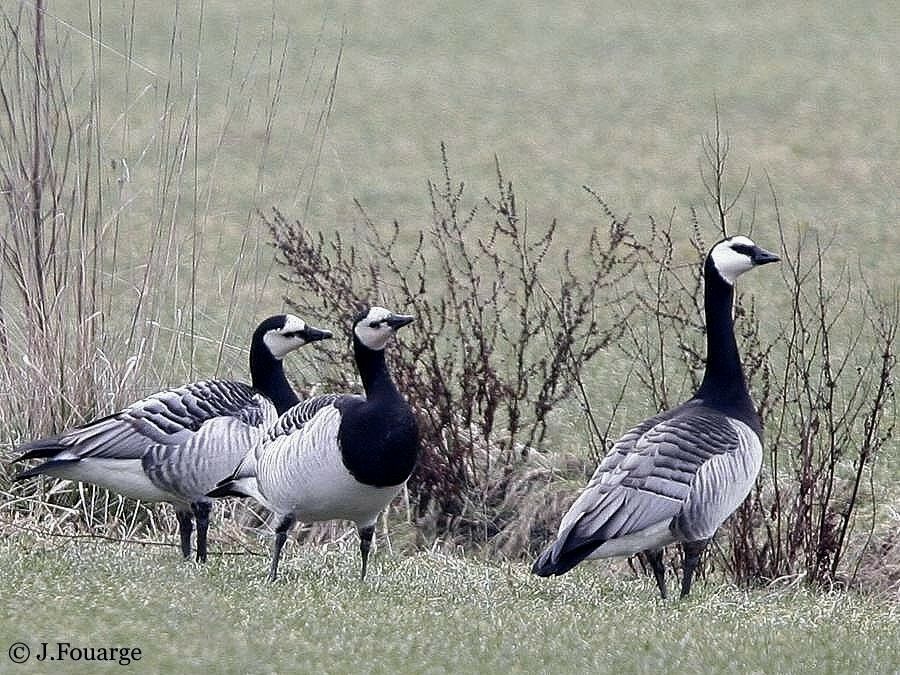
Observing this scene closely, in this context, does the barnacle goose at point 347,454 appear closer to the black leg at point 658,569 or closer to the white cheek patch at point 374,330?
the white cheek patch at point 374,330

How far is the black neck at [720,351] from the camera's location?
28.9ft

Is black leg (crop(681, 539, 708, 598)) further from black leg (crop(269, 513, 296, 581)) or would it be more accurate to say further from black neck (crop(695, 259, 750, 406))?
black leg (crop(269, 513, 296, 581))

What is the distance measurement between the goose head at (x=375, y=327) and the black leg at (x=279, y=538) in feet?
2.90

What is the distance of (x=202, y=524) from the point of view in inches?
346

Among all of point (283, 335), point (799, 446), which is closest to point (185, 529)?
point (283, 335)

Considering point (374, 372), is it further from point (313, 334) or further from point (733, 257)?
point (733, 257)

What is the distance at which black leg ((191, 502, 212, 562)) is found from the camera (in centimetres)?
876

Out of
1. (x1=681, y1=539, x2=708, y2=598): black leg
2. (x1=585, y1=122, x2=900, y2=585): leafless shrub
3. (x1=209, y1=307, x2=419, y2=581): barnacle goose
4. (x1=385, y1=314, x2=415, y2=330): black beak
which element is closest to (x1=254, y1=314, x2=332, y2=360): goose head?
(x1=209, y1=307, x2=419, y2=581): barnacle goose

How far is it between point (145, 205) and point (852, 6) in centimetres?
1644

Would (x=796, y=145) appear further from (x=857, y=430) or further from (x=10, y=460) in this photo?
(x=10, y=460)

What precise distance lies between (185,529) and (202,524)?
0.26 metres

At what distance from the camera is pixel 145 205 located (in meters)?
19.9

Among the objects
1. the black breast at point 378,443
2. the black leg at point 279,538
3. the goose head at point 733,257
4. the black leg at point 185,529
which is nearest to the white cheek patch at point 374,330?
the black breast at point 378,443

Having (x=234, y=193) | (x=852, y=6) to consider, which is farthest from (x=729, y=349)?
(x=852, y=6)
